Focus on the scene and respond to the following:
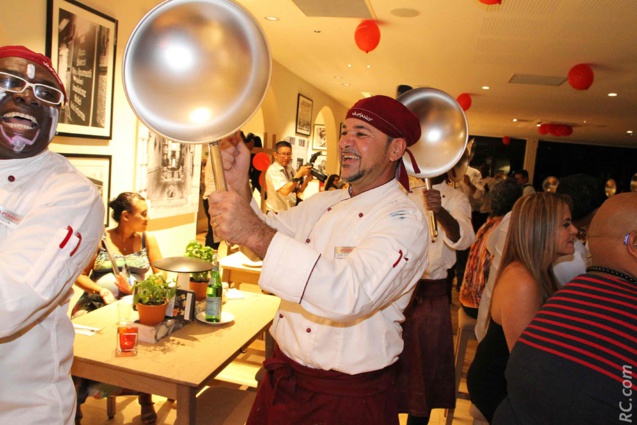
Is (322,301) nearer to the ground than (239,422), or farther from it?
farther from it

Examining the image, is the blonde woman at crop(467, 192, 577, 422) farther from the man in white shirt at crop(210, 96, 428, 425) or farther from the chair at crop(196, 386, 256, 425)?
the chair at crop(196, 386, 256, 425)

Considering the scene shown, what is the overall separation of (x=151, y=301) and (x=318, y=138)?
8057mm

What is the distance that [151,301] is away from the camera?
2.03 metres

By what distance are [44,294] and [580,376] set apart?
1.20 m

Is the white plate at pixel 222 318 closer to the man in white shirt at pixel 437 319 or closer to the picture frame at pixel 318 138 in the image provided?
the man in white shirt at pixel 437 319

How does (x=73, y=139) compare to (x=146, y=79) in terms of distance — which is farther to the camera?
(x=73, y=139)

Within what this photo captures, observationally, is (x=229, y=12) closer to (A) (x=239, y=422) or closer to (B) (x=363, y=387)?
(B) (x=363, y=387)

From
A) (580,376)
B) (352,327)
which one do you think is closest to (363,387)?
(352,327)

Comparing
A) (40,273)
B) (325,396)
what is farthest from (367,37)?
(40,273)

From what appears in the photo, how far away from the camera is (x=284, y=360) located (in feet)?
5.25

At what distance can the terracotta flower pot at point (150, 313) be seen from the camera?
2.01 m

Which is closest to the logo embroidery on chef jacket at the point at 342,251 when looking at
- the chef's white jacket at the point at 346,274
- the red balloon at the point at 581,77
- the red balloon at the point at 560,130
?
the chef's white jacket at the point at 346,274

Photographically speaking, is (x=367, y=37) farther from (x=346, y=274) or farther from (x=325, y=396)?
(x=346, y=274)

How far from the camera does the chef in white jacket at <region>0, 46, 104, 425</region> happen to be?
1036 mm
